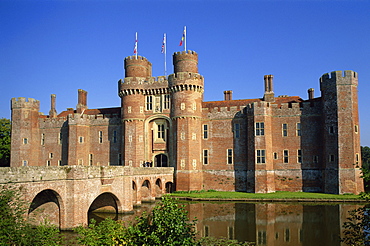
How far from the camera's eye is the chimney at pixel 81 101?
174ft

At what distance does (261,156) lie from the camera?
135 ft

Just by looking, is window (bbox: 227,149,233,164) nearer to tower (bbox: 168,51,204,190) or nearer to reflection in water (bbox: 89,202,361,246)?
tower (bbox: 168,51,204,190)

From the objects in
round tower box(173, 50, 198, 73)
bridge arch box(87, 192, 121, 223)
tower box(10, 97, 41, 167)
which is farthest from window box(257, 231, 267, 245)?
tower box(10, 97, 41, 167)

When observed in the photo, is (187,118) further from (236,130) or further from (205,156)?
(236,130)

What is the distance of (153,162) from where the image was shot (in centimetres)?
4569

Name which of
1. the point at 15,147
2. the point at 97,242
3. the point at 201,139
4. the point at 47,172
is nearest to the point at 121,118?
the point at 201,139

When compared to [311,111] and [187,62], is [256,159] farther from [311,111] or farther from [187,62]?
[187,62]

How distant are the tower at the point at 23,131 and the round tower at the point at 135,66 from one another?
13847mm

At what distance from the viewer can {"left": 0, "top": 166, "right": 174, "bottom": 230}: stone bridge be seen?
1886 centimetres

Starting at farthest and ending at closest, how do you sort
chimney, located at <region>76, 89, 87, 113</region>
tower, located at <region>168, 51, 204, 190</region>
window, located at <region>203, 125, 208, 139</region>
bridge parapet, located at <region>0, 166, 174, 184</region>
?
chimney, located at <region>76, 89, 87, 113</region> < window, located at <region>203, 125, 208, 139</region> < tower, located at <region>168, 51, 204, 190</region> < bridge parapet, located at <region>0, 166, 174, 184</region>

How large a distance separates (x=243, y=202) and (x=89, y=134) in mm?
24257

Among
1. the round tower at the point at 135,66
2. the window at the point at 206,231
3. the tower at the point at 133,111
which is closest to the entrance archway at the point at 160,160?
the tower at the point at 133,111

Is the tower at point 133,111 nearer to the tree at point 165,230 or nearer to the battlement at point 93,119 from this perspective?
the battlement at point 93,119

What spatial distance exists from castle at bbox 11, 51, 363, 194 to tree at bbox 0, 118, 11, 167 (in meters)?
6.38
